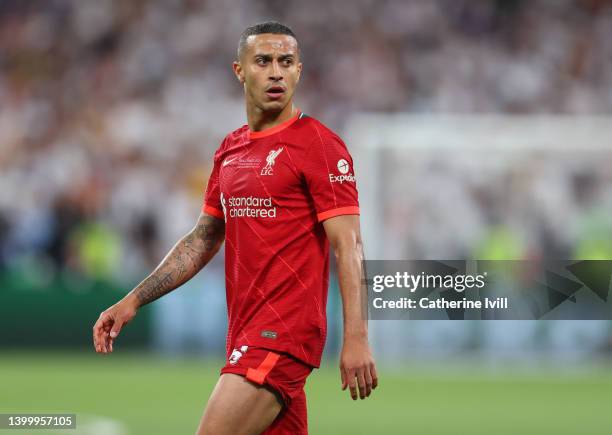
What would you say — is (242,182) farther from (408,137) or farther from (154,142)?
(154,142)

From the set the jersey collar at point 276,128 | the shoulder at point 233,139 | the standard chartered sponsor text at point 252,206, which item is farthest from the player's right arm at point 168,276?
the jersey collar at point 276,128

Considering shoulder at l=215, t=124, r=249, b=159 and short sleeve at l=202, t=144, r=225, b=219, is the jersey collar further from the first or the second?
short sleeve at l=202, t=144, r=225, b=219

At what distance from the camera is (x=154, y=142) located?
19422mm

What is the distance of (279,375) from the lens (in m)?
5.53

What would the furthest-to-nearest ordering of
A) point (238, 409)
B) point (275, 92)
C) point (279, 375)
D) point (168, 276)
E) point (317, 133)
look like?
point (168, 276), point (275, 92), point (317, 133), point (279, 375), point (238, 409)

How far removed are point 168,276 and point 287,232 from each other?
796mm

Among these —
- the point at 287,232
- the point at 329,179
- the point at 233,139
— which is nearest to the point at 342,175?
the point at 329,179

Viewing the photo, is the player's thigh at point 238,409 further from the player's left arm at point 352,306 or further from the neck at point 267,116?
the neck at point 267,116

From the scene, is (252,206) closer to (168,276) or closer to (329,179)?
(329,179)

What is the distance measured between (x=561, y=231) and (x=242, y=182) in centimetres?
1148

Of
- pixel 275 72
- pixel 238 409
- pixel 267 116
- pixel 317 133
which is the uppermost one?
pixel 275 72

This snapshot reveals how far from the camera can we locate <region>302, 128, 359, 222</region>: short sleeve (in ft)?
18.0

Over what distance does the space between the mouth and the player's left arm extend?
25.9 inches

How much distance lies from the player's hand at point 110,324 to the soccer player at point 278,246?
0.05 ft
